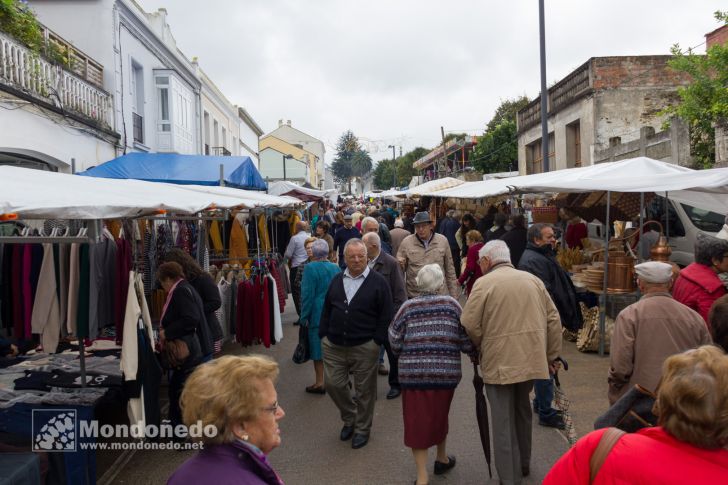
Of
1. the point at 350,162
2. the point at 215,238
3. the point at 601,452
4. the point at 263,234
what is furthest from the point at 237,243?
the point at 350,162

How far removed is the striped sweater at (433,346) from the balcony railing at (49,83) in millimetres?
8271

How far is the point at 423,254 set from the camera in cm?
708

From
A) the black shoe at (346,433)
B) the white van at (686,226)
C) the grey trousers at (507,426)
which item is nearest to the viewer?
the grey trousers at (507,426)

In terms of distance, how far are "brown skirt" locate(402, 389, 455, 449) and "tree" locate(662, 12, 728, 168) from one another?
1079 centimetres

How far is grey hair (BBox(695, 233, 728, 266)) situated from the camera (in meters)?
4.57

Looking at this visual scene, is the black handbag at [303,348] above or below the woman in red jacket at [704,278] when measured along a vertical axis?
below

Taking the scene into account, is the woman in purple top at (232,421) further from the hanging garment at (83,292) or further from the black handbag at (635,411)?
the hanging garment at (83,292)

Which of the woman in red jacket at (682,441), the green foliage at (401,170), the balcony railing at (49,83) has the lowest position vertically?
the woman in red jacket at (682,441)

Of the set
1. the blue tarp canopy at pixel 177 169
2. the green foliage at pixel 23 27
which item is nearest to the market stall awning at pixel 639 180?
the blue tarp canopy at pixel 177 169

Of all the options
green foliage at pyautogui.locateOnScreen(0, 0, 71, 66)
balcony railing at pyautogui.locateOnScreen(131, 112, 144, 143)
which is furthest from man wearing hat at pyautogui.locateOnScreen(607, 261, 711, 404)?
balcony railing at pyautogui.locateOnScreen(131, 112, 144, 143)

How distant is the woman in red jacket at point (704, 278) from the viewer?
443 centimetres

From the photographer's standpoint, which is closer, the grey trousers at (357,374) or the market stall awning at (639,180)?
the grey trousers at (357,374)

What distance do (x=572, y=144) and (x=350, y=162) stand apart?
90.5 m

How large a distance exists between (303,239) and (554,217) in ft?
15.1
